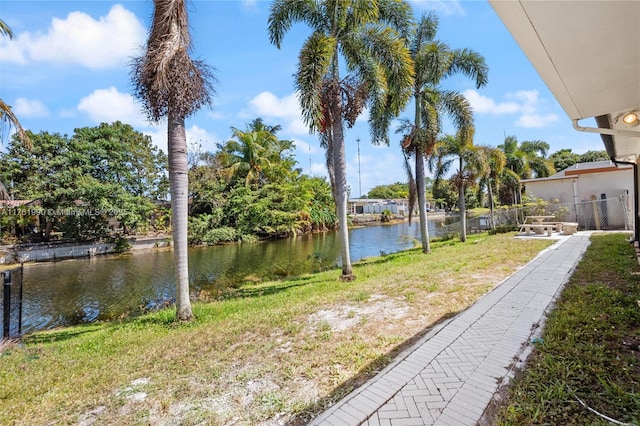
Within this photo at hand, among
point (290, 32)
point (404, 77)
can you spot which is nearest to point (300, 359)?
point (404, 77)

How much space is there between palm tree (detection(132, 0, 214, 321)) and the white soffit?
5.55 meters

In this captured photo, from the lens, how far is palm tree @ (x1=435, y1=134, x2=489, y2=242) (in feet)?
50.2

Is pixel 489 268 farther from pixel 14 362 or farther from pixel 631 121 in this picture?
pixel 14 362

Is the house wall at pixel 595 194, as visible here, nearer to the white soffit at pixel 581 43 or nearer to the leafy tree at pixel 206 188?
the white soffit at pixel 581 43

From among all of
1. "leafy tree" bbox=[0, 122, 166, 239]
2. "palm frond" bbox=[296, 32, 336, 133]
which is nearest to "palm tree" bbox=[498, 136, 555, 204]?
"palm frond" bbox=[296, 32, 336, 133]

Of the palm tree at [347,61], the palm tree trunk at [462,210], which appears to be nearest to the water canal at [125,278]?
the palm tree trunk at [462,210]

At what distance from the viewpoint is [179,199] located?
18.8 ft

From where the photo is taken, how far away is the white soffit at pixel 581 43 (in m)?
1.94

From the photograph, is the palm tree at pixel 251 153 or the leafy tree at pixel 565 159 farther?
the leafy tree at pixel 565 159

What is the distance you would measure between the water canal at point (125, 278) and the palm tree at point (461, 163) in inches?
158

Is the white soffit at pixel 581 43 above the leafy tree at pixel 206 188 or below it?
below

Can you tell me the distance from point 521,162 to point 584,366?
27.5 meters

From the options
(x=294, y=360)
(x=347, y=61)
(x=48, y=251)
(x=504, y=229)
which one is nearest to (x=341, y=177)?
(x=347, y=61)

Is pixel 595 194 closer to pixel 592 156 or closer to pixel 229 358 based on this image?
pixel 229 358
